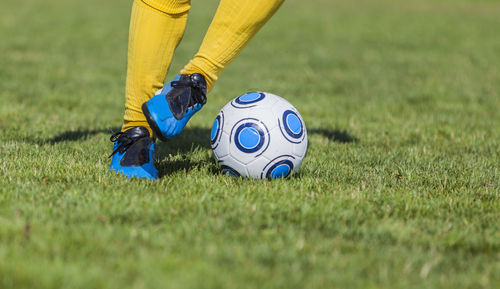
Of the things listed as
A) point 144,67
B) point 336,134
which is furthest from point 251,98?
point 336,134

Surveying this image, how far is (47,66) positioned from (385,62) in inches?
239

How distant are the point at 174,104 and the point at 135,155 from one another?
428mm

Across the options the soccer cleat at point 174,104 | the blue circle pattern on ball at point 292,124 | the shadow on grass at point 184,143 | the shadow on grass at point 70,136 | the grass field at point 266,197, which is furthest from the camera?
the shadow on grass at point 70,136

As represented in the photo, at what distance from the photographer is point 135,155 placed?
11.2 feet

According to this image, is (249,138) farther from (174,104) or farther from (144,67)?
(144,67)

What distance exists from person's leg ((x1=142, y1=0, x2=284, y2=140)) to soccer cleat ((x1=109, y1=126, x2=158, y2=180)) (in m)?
0.19

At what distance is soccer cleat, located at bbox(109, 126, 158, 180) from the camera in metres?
3.39

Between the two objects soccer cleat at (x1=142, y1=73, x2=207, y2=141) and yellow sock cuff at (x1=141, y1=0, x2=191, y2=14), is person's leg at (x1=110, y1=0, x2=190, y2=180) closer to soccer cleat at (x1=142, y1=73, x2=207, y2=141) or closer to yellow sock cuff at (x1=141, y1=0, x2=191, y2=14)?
yellow sock cuff at (x1=141, y1=0, x2=191, y2=14)

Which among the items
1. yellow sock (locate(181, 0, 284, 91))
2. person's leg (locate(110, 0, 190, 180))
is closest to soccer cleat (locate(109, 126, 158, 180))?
person's leg (locate(110, 0, 190, 180))

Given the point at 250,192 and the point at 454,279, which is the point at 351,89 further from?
the point at 454,279

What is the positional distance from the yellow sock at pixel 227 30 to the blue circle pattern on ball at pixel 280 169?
70 centimetres

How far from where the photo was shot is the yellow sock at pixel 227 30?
346 cm

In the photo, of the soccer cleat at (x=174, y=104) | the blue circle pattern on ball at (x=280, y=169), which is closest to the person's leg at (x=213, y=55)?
the soccer cleat at (x=174, y=104)

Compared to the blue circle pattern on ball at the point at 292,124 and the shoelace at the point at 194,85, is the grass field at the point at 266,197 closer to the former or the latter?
the blue circle pattern on ball at the point at 292,124
